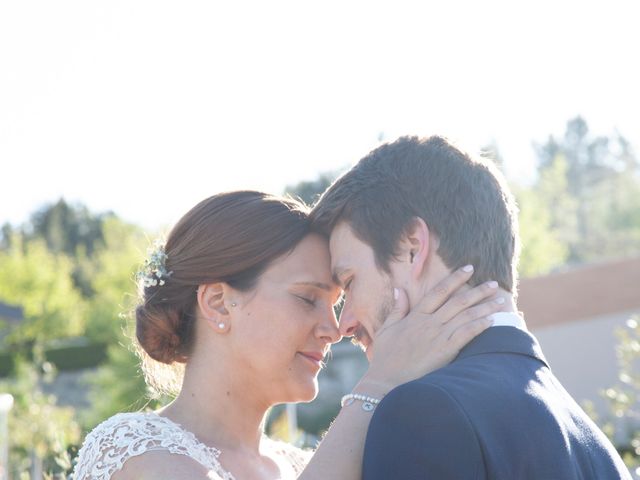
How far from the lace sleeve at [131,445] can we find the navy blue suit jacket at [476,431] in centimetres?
110

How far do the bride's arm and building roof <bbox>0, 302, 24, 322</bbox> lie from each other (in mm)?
15290

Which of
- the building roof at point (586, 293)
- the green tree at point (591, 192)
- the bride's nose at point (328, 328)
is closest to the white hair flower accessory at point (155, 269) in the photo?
the bride's nose at point (328, 328)

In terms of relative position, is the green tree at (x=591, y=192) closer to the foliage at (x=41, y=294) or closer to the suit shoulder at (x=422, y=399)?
the foliage at (x=41, y=294)

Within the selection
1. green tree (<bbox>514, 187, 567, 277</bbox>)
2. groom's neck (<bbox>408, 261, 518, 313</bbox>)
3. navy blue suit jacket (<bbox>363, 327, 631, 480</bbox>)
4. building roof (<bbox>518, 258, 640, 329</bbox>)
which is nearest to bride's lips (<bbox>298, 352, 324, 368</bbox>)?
groom's neck (<bbox>408, 261, 518, 313</bbox>)

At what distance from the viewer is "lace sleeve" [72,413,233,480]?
334cm

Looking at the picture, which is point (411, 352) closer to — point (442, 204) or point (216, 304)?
point (442, 204)

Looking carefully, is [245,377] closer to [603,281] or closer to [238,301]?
[238,301]

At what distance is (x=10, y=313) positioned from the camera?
1730 cm

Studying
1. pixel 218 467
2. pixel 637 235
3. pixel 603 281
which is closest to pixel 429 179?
pixel 218 467

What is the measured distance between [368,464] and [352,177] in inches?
40.4

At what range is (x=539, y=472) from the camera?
7.83 ft

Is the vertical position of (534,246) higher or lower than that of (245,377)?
lower

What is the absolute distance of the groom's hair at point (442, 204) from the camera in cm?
287

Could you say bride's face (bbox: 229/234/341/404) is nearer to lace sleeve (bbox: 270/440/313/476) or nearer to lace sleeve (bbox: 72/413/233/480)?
lace sleeve (bbox: 72/413/233/480)
